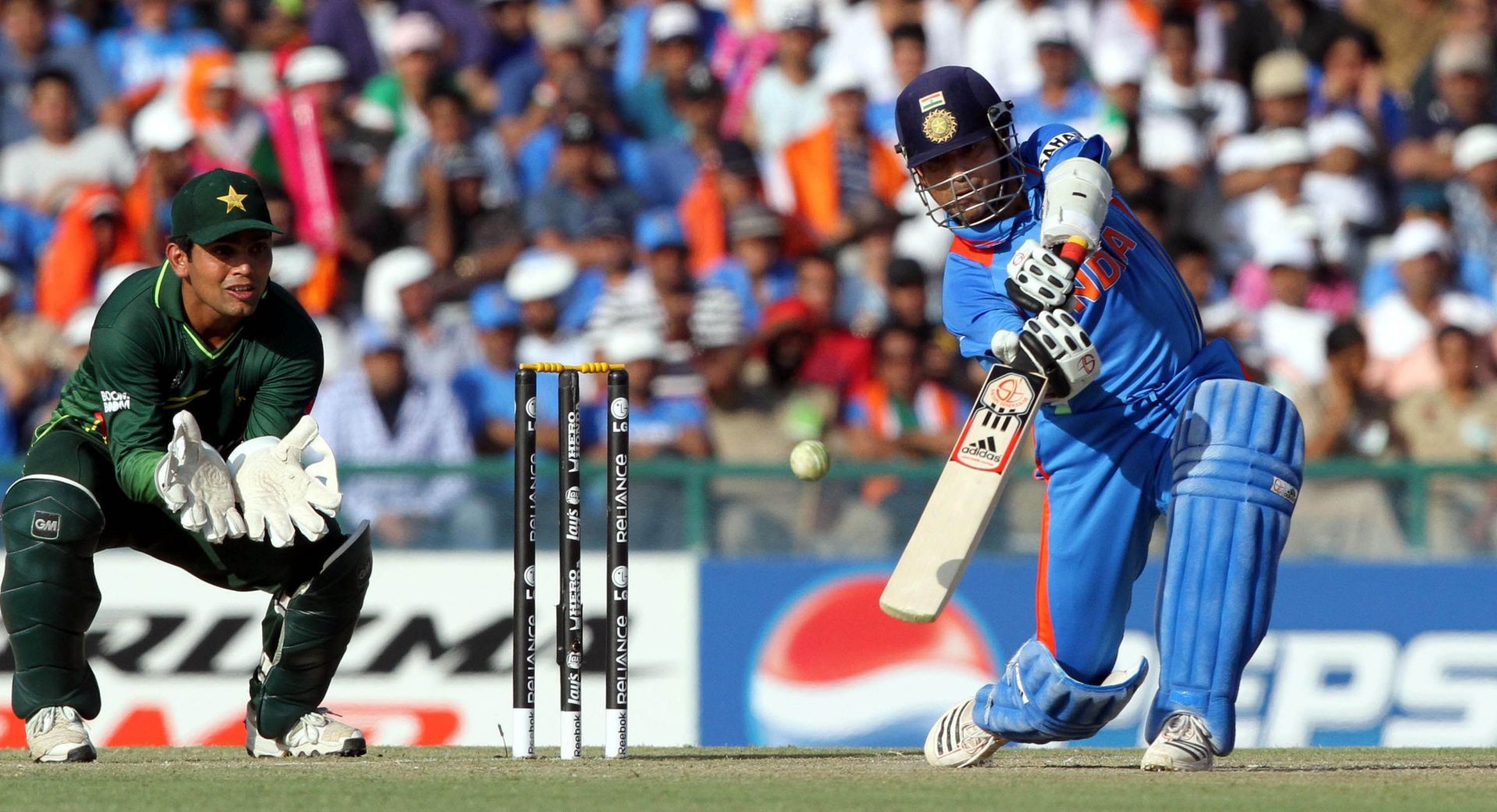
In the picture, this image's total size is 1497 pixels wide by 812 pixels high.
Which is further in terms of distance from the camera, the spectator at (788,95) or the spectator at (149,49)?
the spectator at (149,49)

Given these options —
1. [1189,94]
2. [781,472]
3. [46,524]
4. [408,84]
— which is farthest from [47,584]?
[1189,94]

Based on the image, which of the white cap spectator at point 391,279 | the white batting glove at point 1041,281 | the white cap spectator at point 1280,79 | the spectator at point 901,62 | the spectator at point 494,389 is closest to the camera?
the white batting glove at point 1041,281

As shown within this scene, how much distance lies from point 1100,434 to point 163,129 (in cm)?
646

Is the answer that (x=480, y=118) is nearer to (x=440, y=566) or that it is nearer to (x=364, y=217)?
(x=364, y=217)

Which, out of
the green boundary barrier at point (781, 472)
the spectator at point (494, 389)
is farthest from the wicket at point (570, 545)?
the spectator at point (494, 389)

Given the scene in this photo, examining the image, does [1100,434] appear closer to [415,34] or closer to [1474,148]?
[1474,148]

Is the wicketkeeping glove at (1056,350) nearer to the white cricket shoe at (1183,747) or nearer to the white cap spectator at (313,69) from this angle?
the white cricket shoe at (1183,747)

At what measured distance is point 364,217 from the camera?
10.5 meters

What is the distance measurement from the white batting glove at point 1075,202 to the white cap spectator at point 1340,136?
5.73 metres

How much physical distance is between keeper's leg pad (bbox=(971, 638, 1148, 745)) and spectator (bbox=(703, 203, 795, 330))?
4.50m

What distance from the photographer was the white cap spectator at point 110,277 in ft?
32.1

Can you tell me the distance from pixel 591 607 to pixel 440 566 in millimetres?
628

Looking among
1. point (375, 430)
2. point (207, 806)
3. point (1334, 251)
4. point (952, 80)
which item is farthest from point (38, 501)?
point (1334, 251)

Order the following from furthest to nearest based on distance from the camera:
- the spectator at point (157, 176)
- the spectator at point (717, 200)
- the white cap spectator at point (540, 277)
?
the spectator at point (717, 200) → the spectator at point (157, 176) → the white cap spectator at point (540, 277)
